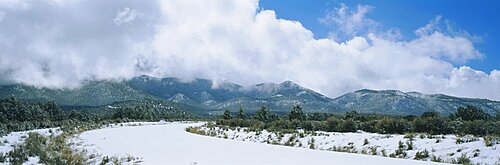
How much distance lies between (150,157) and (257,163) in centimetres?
541

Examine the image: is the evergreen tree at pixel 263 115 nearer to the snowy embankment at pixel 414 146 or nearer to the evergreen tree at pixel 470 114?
the evergreen tree at pixel 470 114

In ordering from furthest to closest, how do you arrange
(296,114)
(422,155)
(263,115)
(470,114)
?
1. (263,115)
2. (296,114)
3. (470,114)
4. (422,155)

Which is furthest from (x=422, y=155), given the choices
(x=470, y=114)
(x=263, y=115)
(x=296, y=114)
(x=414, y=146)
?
(x=263, y=115)

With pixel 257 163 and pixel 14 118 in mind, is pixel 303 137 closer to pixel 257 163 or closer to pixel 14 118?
pixel 257 163

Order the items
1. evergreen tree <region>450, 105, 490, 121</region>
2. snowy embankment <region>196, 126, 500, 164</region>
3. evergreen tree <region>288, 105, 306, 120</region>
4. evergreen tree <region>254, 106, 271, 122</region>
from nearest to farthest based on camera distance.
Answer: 1. snowy embankment <region>196, 126, 500, 164</region>
2. evergreen tree <region>450, 105, 490, 121</region>
3. evergreen tree <region>288, 105, 306, 120</region>
4. evergreen tree <region>254, 106, 271, 122</region>

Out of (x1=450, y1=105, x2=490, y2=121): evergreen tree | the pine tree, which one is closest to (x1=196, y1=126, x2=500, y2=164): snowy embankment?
(x1=450, y1=105, x2=490, y2=121): evergreen tree

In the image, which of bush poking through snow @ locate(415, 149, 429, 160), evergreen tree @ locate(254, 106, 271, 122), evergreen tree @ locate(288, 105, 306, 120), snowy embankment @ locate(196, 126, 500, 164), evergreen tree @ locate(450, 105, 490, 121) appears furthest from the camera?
evergreen tree @ locate(254, 106, 271, 122)

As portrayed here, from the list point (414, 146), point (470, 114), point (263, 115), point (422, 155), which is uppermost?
point (470, 114)

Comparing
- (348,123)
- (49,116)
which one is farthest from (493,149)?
(49,116)

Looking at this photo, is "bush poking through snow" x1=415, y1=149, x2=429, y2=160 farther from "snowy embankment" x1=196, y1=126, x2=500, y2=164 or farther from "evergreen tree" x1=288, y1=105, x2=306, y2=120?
"evergreen tree" x1=288, y1=105, x2=306, y2=120

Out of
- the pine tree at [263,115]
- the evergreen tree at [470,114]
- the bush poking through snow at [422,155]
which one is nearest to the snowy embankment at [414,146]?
the bush poking through snow at [422,155]

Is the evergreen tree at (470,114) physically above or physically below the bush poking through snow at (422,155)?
above

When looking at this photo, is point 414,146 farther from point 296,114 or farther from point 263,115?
point 263,115

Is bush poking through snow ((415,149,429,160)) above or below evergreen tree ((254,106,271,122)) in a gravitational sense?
below
